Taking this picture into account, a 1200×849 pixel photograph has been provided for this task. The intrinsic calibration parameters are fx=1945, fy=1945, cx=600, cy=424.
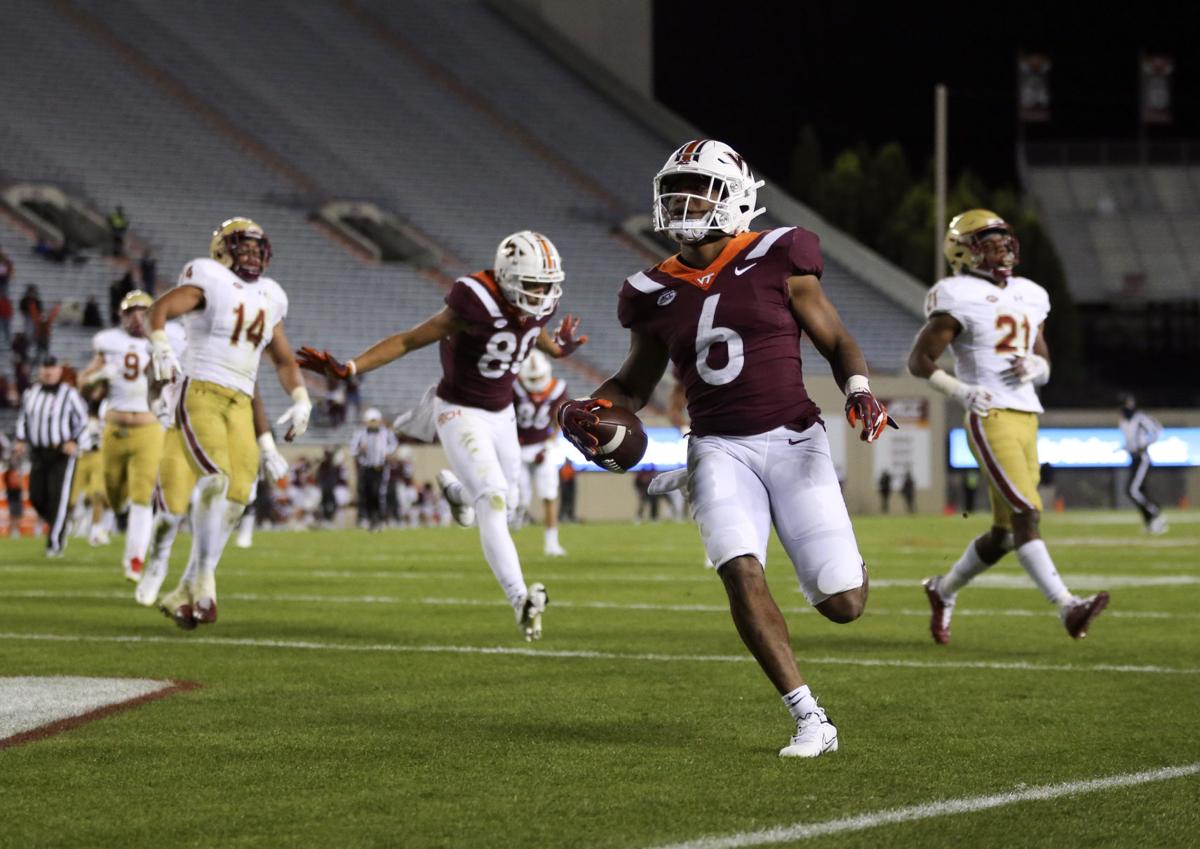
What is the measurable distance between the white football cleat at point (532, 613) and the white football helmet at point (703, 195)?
3.01 metres

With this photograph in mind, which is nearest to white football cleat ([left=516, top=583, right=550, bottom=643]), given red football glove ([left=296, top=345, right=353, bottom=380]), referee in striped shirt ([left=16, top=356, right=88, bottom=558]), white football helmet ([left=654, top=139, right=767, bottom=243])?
red football glove ([left=296, top=345, right=353, bottom=380])

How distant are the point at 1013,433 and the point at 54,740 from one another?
15.5 feet

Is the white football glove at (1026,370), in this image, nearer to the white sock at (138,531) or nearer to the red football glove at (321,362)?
the red football glove at (321,362)

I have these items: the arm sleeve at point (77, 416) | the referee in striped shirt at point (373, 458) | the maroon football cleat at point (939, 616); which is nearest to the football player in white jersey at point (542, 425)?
the arm sleeve at point (77, 416)

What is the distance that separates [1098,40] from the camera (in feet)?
185

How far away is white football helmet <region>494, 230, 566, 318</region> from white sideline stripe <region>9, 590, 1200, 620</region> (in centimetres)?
237

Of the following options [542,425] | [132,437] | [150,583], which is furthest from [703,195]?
[542,425]

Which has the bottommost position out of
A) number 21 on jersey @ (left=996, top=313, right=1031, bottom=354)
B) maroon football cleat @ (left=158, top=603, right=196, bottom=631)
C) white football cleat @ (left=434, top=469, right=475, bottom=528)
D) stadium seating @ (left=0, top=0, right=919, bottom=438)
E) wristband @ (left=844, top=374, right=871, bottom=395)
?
maroon football cleat @ (left=158, top=603, right=196, bottom=631)

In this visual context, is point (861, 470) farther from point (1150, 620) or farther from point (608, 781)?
point (608, 781)

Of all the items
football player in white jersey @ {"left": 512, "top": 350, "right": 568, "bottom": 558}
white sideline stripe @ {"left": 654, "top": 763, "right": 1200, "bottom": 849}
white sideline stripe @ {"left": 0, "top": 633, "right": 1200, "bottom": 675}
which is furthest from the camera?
football player in white jersey @ {"left": 512, "top": 350, "right": 568, "bottom": 558}

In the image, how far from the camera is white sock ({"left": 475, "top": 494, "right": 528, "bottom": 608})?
28.5 ft

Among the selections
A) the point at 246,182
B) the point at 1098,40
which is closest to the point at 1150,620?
the point at 246,182

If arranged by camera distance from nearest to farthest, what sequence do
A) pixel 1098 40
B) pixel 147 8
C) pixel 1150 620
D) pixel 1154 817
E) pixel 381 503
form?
1. pixel 1154 817
2. pixel 1150 620
3. pixel 381 503
4. pixel 147 8
5. pixel 1098 40

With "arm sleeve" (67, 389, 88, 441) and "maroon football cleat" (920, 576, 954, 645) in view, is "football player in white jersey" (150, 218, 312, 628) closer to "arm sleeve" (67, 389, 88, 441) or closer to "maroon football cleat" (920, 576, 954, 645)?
"maroon football cleat" (920, 576, 954, 645)
